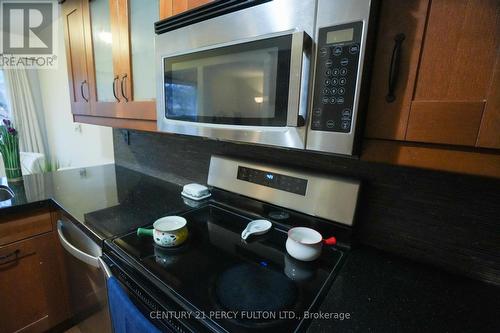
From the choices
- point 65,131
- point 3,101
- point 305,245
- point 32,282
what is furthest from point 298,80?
point 3,101

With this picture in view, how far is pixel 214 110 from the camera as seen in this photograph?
721 mm

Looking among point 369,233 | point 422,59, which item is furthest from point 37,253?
point 422,59

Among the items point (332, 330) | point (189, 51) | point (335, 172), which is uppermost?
point (189, 51)

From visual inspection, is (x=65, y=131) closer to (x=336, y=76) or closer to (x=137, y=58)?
(x=137, y=58)

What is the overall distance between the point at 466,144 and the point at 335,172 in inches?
16.3

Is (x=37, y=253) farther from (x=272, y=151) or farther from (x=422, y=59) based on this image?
(x=422, y=59)

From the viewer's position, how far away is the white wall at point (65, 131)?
201 centimetres

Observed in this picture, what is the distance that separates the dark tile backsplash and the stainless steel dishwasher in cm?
78

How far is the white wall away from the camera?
2012 millimetres

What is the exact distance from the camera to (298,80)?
0.52 m

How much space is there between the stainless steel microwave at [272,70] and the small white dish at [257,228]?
345 mm

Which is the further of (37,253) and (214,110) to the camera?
(37,253)

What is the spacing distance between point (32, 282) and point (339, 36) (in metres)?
1.68

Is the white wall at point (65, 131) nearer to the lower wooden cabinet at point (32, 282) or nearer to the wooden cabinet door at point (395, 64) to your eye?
the lower wooden cabinet at point (32, 282)
